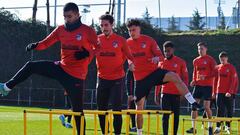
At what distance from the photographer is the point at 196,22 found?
4581 centimetres

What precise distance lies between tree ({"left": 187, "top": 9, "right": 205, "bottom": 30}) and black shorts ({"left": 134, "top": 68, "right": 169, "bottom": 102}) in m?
30.2

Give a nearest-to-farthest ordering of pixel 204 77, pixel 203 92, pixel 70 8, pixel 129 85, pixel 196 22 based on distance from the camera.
Answer: pixel 70 8, pixel 129 85, pixel 204 77, pixel 203 92, pixel 196 22

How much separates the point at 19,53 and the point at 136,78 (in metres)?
24.4

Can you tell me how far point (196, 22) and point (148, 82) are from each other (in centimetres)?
3402

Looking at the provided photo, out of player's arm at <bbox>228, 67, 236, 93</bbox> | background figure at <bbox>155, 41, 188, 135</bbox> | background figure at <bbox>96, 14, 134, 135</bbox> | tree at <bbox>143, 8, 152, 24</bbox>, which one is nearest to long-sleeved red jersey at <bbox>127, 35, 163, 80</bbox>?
background figure at <bbox>96, 14, 134, 135</bbox>

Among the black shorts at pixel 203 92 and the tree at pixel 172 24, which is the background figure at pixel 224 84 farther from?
the tree at pixel 172 24

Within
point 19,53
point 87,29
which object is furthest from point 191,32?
point 87,29

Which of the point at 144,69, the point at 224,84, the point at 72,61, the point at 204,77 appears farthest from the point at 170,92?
the point at 224,84

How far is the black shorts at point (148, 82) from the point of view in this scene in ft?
40.3

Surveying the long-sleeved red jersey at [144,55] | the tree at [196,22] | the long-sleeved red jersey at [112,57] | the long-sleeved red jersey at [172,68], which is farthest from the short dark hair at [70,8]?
the tree at [196,22]

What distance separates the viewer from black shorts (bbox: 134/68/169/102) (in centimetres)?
1230

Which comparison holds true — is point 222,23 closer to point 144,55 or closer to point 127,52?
point 144,55

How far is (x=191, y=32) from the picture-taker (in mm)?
36594

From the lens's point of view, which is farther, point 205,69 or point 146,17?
point 146,17
